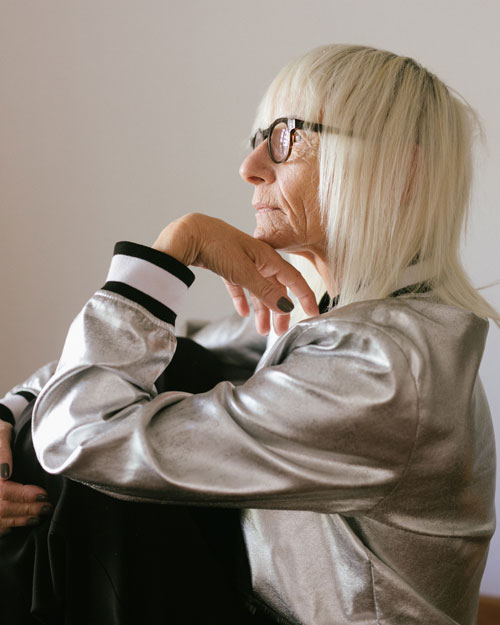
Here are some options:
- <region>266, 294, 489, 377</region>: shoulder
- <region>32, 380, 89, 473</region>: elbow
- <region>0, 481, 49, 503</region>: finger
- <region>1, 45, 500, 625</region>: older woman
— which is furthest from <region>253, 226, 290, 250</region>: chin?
<region>0, 481, 49, 503</region>: finger

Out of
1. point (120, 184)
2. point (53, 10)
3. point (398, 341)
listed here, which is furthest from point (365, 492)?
point (53, 10)

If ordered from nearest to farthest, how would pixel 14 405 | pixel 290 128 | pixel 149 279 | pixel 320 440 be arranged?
1. pixel 320 440
2. pixel 149 279
3. pixel 290 128
4. pixel 14 405

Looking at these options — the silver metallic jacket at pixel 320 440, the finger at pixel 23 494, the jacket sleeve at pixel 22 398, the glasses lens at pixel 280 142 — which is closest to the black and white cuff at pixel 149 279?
the silver metallic jacket at pixel 320 440

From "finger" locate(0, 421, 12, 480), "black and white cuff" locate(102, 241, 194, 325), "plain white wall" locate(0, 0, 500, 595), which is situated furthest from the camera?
"plain white wall" locate(0, 0, 500, 595)

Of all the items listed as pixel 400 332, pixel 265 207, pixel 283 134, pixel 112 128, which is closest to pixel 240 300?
pixel 265 207

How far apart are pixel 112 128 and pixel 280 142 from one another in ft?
3.80

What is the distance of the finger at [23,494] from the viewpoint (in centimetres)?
105

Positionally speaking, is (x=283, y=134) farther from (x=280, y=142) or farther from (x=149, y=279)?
(x=149, y=279)

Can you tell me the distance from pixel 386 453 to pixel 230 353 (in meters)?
0.91

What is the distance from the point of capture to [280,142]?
100 centimetres

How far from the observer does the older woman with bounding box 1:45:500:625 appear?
76cm

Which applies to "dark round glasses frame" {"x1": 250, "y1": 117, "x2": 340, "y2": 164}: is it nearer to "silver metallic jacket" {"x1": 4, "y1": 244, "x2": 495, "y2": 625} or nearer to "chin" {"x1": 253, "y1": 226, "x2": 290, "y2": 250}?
"chin" {"x1": 253, "y1": 226, "x2": 290, "y2": 250}

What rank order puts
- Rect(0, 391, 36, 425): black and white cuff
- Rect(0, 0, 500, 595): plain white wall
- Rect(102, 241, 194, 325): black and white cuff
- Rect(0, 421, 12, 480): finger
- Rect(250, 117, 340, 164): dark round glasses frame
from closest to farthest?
Rect(102, 241, 194, 325): black and white cuff < Rect(250, 117, 340, 164): dark round glasses frame < Rect(0, 421, 12, 480): finger < Rect(0, 391, 36, 425): black and white cuff < Rect(0, 0, 500, 595): plain white wall

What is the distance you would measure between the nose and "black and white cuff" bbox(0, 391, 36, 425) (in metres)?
0.68
